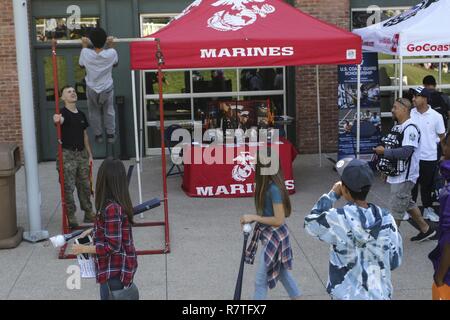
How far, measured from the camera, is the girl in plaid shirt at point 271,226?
204 inches

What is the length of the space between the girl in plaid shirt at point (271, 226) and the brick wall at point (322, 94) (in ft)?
26.3

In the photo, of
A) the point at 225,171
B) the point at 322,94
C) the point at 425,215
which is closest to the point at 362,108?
the point at 322,94

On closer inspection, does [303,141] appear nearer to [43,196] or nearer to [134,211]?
[43,196]

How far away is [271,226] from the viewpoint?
5258mm

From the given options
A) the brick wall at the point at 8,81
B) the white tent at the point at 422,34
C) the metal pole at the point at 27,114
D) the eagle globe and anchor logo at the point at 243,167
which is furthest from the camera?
the brick wall at the point at 8,81

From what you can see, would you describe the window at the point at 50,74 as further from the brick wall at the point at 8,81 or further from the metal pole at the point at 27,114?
the metal pole at the point at 27,114

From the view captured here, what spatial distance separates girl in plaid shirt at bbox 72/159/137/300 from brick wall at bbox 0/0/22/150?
8672 mm

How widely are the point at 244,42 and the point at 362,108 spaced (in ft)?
11.8

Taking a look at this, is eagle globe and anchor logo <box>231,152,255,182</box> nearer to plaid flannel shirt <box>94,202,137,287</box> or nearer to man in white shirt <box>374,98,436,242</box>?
man in white shirt <box>374,98,436,242</box>

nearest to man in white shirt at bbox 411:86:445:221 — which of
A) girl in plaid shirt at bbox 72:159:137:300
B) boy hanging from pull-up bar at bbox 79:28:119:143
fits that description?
boy hanging from pull-up bar at bbox 79:28:119:143

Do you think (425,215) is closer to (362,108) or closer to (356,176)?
(362,108)

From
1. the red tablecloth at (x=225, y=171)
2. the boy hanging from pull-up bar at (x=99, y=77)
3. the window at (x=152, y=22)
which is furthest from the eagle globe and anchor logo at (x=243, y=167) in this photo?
the window at (x=152, y=22)

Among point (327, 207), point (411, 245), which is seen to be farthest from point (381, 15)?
point (327, 207)

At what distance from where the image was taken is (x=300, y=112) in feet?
43.5
